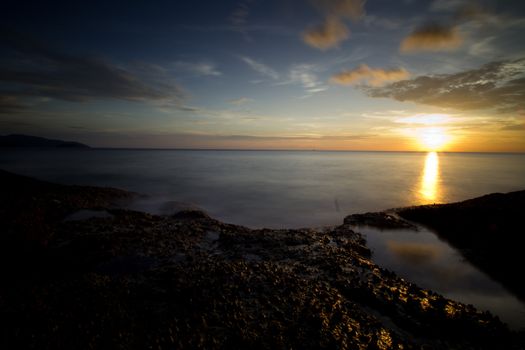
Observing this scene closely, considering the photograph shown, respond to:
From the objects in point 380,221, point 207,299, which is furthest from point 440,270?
point 207,299

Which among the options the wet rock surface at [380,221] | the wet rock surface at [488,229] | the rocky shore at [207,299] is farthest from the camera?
the wet rock surface at [380,221]

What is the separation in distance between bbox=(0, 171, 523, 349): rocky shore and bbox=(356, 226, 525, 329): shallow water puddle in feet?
6.39

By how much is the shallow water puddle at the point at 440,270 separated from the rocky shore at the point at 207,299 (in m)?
1.95

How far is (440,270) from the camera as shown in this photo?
15430mm

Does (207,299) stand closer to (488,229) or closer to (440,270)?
(440,270)

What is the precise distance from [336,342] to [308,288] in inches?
127

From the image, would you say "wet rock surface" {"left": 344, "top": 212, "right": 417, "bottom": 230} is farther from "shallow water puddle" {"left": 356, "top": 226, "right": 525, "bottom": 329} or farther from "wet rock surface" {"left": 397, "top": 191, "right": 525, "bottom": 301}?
"wet rock surface" {"left": 397, "top": 191, "right": 525, "bottom": 301}

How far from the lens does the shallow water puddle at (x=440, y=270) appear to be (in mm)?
11773

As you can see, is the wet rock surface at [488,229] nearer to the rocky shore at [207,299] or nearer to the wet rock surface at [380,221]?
the wet rock surface at [380,221]

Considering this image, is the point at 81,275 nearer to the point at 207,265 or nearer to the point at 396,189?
the point at 207,265

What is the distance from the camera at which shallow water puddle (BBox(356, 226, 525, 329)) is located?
11.8m

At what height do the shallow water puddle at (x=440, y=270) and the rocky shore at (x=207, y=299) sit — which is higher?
the rocky shore at (x=207, y=299)

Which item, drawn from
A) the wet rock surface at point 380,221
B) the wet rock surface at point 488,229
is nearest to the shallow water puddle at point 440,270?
the wet rock surface at point 488,229

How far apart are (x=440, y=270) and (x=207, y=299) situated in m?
14.3
